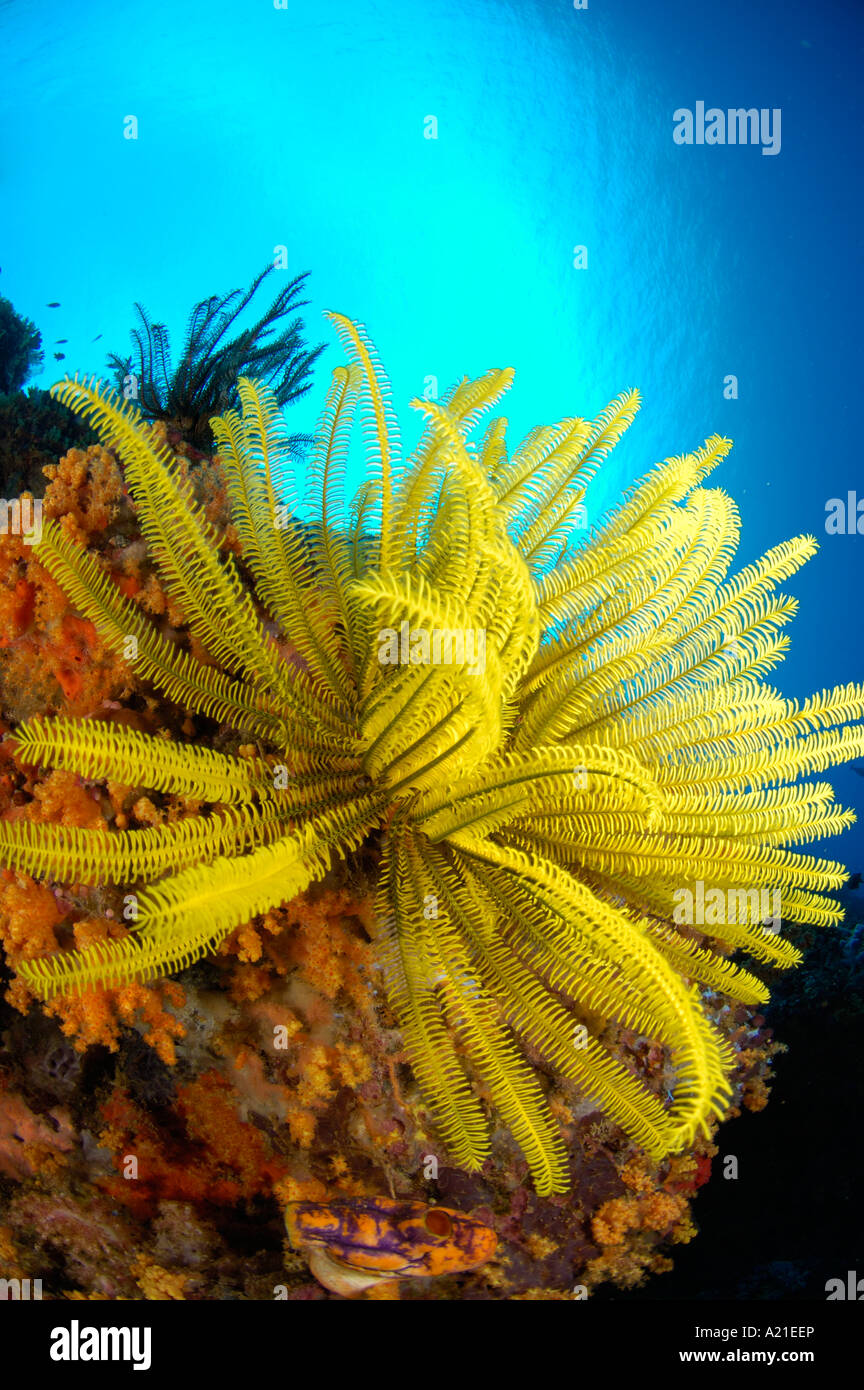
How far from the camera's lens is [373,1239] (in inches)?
107

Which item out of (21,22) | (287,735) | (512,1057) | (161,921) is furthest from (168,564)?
(21,22)

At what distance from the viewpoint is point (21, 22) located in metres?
17.6

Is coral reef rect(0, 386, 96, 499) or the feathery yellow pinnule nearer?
the feathery yellow pinnule

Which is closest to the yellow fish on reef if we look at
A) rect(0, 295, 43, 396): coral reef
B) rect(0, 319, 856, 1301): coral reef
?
rect(0, 319, 856, 1301): coral reef

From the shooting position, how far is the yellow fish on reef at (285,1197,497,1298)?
2717mm

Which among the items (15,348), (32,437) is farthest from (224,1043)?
(15,348)

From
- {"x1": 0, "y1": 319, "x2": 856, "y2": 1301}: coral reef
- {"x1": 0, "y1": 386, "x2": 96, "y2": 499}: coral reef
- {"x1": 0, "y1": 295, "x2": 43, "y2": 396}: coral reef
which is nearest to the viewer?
{"x1": 0, "y1": 319, "x2": 856, "y2": 1301}: coral reef

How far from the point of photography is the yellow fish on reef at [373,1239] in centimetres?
272

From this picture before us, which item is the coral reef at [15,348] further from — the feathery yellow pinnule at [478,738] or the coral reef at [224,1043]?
the feathery yellow pinnule at [478,738]

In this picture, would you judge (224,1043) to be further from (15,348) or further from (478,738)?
(15,348)

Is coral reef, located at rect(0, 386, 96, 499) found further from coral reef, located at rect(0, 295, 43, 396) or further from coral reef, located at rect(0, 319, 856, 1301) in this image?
coral reef, located at rect(0, 295, 43, 396)

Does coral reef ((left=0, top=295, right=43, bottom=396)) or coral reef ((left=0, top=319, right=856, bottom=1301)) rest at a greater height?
coral reef ((left=0, top=295, right=43, bottom=396))

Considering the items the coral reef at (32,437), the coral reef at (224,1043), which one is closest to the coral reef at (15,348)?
the coral reef at (32,437)
